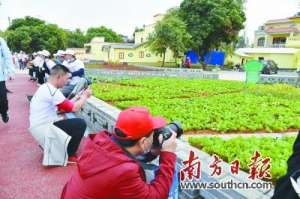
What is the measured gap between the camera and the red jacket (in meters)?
2.18

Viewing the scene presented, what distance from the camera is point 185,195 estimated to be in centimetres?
329

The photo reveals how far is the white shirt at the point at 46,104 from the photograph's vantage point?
4.83 m

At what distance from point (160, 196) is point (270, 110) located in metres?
5.49

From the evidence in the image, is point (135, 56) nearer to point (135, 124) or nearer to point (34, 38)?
point (34, 38)

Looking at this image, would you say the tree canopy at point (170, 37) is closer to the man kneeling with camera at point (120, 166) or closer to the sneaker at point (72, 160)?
the sneaker at point (72, 160)

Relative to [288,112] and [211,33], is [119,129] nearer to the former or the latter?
[288,112]

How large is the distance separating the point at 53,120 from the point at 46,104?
0.25 m

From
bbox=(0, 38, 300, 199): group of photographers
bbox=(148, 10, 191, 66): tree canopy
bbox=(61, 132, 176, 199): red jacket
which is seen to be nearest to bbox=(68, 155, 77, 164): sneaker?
bbox=(0, 38, 300, 199): group of photographers

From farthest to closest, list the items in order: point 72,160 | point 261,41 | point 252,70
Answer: point 261,41 < point 252,70 < point 72,160

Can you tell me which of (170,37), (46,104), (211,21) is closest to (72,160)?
(46,104)

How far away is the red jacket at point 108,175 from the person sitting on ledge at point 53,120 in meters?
2.62

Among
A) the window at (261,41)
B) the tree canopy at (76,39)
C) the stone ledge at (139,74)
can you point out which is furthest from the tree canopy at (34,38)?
the window at (261,41)

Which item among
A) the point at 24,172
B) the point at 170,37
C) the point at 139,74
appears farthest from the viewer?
the point at 170,37

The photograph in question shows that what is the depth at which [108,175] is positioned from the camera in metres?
2.18
